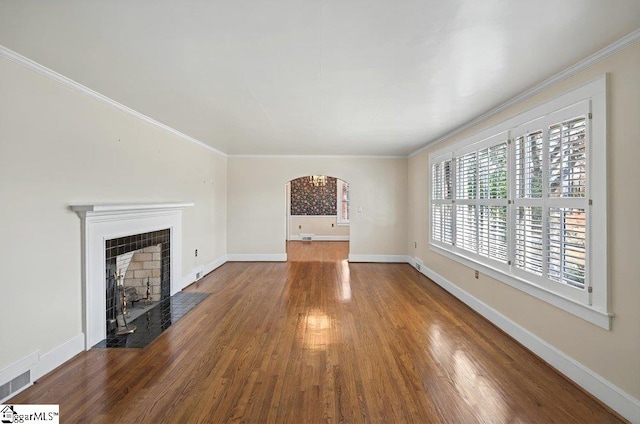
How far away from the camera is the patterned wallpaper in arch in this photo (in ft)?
37.8

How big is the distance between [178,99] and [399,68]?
2218 millimetres

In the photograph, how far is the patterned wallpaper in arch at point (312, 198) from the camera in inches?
453

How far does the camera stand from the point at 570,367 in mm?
2477

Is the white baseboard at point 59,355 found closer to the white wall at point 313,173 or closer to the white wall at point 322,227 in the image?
the white wall at point 313,173

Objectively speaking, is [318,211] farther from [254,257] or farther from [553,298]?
[553,298]

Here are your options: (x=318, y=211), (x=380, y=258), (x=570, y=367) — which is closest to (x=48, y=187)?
(x=570, y=367)

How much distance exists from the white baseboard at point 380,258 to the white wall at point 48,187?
15.7 ft

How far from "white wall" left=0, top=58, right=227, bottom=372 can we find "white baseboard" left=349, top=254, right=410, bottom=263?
4.79 m

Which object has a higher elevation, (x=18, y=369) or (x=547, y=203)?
(x=547, y=203)

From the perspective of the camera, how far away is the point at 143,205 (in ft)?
12.0

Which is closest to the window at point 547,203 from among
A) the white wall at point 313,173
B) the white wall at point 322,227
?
the white wall at point 313,173

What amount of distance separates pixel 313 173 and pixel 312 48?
5050 mm

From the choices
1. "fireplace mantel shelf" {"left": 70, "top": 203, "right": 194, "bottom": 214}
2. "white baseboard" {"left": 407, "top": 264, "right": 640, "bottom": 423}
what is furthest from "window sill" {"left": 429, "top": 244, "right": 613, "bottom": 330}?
"fireplace mantel shelf" {"left": 70, "top": 203, "right": 194, "bottom": 214}

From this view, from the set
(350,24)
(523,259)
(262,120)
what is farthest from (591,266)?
(262,120)
